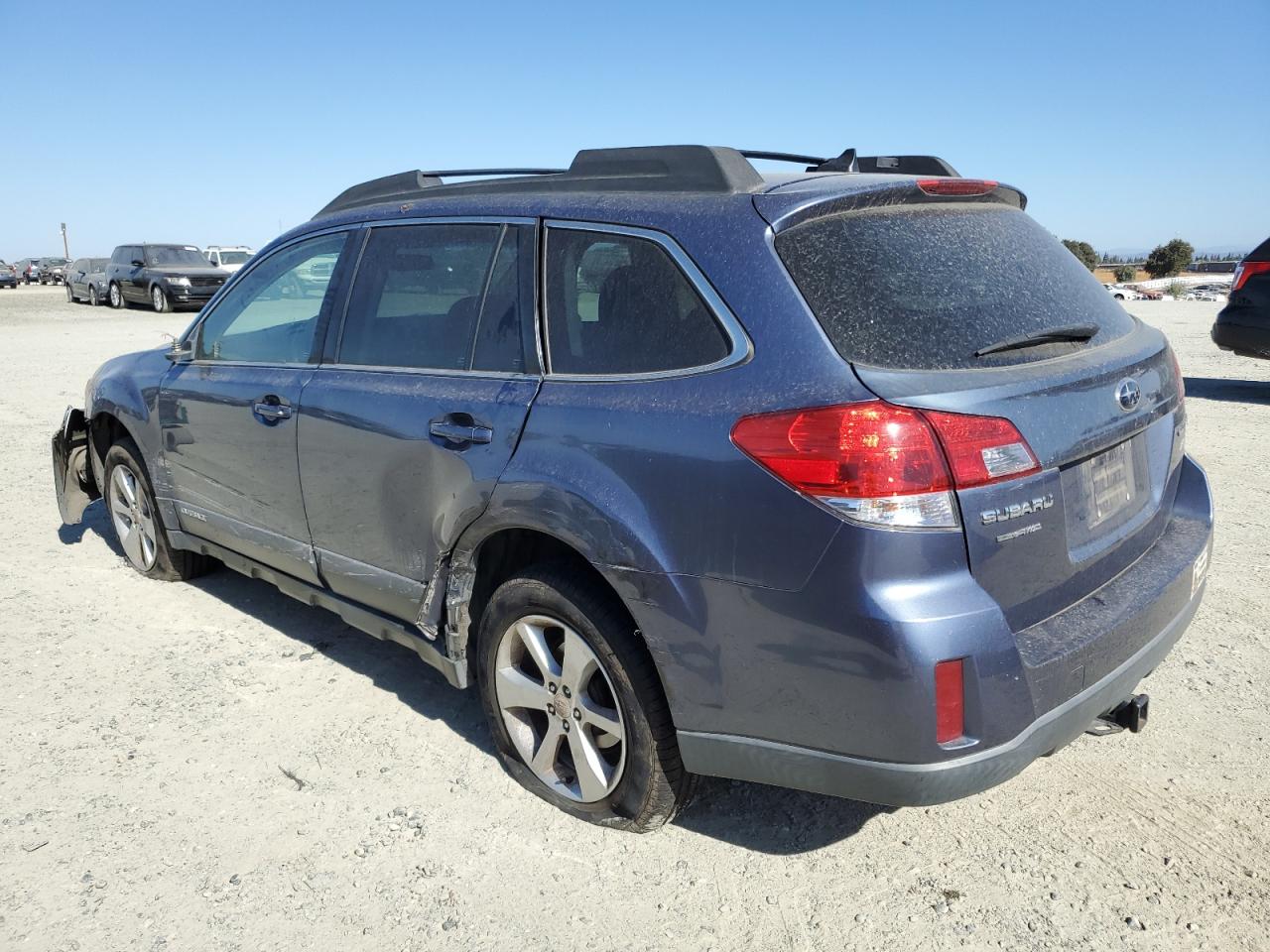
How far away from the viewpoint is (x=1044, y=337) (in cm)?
257

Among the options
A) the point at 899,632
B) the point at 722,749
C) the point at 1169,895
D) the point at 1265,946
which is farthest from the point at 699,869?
the point at 1265,946

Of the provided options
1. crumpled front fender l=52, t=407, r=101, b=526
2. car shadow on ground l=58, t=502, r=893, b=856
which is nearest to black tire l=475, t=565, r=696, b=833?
car shadow on ground l=58, t=502, r=893, b=856

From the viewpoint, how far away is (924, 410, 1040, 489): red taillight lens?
220 centimetres

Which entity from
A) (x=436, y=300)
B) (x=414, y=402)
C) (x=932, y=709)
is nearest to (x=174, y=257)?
(x=436, y=300)

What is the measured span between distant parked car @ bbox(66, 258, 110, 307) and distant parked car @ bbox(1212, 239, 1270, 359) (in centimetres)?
3012

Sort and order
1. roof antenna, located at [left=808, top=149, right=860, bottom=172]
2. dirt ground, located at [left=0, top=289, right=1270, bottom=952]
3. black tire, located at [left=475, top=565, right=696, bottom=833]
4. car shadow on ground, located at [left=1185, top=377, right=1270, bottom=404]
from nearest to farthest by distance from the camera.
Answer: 1. dirt ground, located at [left=0, top=289, right=1270, bottom=952]
2. black tire, located at [left=475, top=565, right=696, bottom=833]
3. roof antenna, located at [left=808, top=149, right=860, bottom=172]
4. car shadow on ground, located at [left=1185, top=377, right=1270, bottom=404]

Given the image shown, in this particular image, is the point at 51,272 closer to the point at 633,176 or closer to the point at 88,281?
the point at 88,281

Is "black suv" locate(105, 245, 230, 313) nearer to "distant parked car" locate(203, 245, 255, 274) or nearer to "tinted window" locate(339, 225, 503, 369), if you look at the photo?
"distant parked car" locate(203, 245, 255, 274)

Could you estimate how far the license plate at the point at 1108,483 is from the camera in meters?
2.52

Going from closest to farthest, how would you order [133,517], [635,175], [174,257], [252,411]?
[635,175] → [252,411] → [133,517] → [174,257]

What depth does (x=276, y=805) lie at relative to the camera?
311 cm

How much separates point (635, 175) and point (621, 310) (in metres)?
0.48

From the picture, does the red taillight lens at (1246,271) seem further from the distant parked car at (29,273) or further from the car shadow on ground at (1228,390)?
the distant parked car at (29,273)

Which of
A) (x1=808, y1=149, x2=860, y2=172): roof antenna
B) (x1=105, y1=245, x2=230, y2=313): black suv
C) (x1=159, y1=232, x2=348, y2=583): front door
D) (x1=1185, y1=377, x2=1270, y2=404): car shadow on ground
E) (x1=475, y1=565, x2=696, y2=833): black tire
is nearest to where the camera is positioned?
(x1=475, y1=565, x2=696, y2=833): black tire
